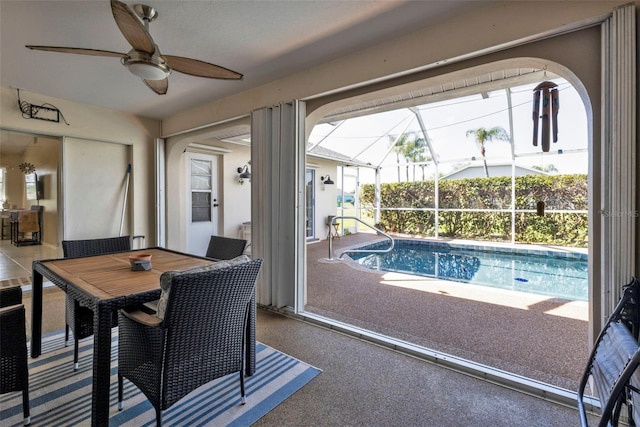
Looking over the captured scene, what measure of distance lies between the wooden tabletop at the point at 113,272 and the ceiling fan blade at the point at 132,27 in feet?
4.73

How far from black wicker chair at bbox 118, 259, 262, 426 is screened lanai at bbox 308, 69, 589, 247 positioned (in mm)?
5053

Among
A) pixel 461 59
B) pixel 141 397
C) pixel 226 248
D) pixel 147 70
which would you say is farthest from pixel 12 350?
pixel 461 59

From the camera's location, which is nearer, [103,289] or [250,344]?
[103,289]

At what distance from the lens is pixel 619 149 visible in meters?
1.72

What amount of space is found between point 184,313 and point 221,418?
2.44ft

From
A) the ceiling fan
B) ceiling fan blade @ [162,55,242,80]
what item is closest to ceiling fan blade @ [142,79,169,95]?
the ceiling fan

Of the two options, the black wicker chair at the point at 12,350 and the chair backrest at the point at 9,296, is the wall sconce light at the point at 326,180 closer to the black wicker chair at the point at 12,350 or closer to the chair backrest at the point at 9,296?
the chair backrest at the point at 9,296

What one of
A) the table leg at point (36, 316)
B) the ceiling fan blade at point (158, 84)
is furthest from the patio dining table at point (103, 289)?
the ceiling fan blade at point (158, 84)

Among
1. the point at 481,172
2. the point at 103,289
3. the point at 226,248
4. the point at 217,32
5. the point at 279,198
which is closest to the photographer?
the point at 103,289

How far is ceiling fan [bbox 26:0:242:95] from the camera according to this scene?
5.31 feet

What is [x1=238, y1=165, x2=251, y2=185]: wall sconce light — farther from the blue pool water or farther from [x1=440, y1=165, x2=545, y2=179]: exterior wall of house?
[x1=440, y1=165, x2=545, y2=179]: exterior wall of house

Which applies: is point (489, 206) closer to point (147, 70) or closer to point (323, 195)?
point (323, 195)

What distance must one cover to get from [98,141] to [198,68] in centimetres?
335

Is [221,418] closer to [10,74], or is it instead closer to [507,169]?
[10,74]
